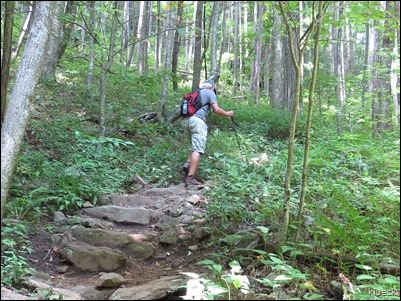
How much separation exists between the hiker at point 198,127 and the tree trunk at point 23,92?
4143 millimetres

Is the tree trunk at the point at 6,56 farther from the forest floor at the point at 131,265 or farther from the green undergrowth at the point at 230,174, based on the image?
the forest floor at the point at 131,265

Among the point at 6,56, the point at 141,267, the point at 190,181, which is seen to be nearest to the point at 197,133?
the point at 190,181

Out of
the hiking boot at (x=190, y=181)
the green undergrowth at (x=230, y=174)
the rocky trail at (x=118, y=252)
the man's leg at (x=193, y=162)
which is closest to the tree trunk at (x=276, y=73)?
the green undergrowth at (x=230, y=174)

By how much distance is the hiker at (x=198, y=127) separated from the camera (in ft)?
23.2

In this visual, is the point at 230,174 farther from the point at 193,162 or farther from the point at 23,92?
the point at 23,92

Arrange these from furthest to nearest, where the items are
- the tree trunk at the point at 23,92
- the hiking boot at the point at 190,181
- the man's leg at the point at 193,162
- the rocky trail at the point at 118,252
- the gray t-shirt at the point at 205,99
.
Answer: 1. the gray t-shirt at the point at 205,99
2. the man's leg at the point at 193,162
3. the hiking boot at the point at 190,181
4. the rocky trail at the point at 118,252
5. the tree trunk at the point at 23,92

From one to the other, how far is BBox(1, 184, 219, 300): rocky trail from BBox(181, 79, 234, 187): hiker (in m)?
1.20

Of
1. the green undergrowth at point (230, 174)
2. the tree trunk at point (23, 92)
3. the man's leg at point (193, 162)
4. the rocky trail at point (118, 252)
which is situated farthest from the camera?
the man's leg at point (193, 162)

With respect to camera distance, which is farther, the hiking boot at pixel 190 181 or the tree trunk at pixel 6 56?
the hiking boot at pixel 190 181

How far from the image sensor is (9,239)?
3822mm

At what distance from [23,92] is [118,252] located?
2.03 m

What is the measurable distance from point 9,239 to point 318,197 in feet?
12.5

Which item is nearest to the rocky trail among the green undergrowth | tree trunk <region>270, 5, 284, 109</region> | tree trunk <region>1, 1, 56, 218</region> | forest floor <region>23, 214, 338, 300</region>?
forest floor <region>23, 214, 338, 300</region>

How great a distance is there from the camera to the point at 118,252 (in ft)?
13.9
